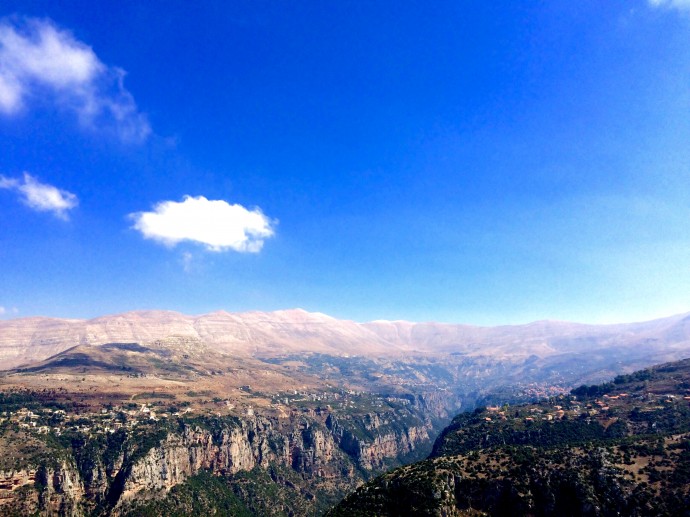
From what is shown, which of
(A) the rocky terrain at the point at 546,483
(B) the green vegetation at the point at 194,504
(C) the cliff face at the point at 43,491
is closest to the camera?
(A) the rocky terrain at the point at 546,483

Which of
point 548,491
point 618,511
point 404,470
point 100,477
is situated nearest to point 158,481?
point 100,477

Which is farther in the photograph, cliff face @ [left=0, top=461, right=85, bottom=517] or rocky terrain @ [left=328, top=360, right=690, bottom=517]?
cliff face @ [left=0, top=461, right=85, bottom=517]

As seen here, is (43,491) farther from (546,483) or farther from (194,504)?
(546,483)

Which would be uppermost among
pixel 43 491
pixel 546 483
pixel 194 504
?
pixel 546 483

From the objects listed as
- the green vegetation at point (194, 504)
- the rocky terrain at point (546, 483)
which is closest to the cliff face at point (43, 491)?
the green vegetation at point (194, 504)

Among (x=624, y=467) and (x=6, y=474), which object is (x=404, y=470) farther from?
(x=6, y=474)

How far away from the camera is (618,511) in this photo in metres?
89.2

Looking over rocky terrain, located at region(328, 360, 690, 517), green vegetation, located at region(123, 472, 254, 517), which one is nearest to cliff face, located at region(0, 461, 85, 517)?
green vegetation, located at region(123, 472, 254, 517)

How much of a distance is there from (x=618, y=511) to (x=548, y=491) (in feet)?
46.1

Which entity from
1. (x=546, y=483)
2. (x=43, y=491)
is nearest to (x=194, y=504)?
(x=43, y=491)

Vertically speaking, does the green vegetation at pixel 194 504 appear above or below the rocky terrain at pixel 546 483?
below

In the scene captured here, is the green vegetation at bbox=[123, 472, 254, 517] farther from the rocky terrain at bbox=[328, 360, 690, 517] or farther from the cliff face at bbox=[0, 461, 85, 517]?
the rocky terrain at bbox=[328, 360, 690, 517]

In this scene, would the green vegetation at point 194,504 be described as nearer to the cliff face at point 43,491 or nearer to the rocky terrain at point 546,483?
the cliff face at point 43,491

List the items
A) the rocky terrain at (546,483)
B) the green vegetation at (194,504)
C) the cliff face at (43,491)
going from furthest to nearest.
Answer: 1. the green vegetation at (194,504)
2. the cliff face at (43,491)
3. the rocky terrain at (546,483)
